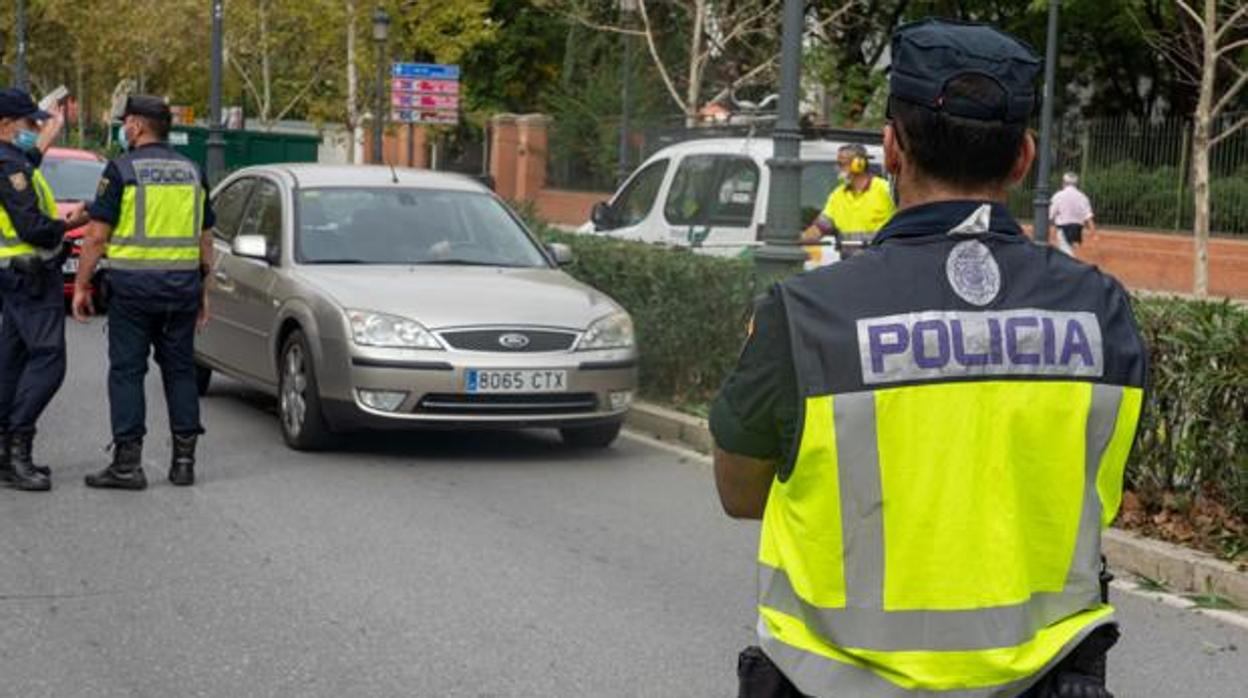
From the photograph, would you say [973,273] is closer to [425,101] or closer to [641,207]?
[641,207]

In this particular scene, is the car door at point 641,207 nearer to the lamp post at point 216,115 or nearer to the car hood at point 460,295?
the car hood at point 460,295

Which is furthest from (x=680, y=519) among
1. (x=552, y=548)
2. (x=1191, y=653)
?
(x=1191, y=653)

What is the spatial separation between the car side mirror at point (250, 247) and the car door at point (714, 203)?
4.41 meters

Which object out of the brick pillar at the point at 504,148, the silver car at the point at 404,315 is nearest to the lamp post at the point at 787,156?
the silver car at the point at 404,315

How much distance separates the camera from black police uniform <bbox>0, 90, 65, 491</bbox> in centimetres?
914

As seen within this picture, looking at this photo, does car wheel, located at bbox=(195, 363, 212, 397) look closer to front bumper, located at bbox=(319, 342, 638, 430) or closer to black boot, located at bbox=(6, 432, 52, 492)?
front bumper, located at bbox=(319, 342, 638, 430)

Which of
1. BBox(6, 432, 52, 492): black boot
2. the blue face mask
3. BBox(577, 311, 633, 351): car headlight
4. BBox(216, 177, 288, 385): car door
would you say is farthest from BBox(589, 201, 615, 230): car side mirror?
BBox(6, 432, 52, 492): black boot

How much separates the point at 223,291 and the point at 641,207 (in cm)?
452

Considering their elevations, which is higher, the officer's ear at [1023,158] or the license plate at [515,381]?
the officer's ear at [1023,158]

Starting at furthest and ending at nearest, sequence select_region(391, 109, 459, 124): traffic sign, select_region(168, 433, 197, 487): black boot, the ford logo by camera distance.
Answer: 1. select_region(391, 109, 459, 124): traffic sign
2. the ford logo
3. select_region(168, 433, 197, 487): black boot

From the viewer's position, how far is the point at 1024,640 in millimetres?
2615

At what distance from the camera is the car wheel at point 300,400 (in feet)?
34.1

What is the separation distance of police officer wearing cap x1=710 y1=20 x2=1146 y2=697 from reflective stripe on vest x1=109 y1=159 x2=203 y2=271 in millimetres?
6686

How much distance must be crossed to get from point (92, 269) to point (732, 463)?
6865mm
